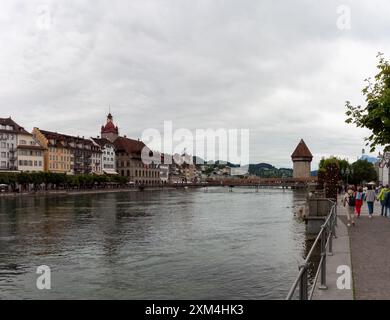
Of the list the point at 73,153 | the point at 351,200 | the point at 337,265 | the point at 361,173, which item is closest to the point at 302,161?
the point at 361,173

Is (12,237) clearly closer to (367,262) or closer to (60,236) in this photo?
(60,236)

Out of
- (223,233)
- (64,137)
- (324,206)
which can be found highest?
(64,137)

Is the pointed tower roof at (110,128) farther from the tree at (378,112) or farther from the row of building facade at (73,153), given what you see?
the tree at (378,112)

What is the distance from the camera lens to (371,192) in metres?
25.6

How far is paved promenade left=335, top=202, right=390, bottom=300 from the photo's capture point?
29.8ft

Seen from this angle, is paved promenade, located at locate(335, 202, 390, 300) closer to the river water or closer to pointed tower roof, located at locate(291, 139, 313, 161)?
the river water

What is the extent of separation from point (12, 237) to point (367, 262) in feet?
71.0

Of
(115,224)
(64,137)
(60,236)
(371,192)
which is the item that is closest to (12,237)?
(60,236)

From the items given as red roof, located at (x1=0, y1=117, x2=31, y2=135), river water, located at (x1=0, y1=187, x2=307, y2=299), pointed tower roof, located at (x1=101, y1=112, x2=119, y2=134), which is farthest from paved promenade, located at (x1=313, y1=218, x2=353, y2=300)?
pointed tower roof, located at (x1=101, y1=112, x2=119, y2=134)

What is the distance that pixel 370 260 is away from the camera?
12.2 metres

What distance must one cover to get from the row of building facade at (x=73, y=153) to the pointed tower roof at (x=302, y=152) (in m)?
56.1

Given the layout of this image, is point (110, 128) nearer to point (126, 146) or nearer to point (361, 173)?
point (126, 146)

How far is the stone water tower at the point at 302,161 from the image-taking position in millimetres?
190000

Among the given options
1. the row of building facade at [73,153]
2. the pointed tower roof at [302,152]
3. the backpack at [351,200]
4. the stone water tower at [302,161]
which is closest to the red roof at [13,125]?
the row of building facade at [73,153]
